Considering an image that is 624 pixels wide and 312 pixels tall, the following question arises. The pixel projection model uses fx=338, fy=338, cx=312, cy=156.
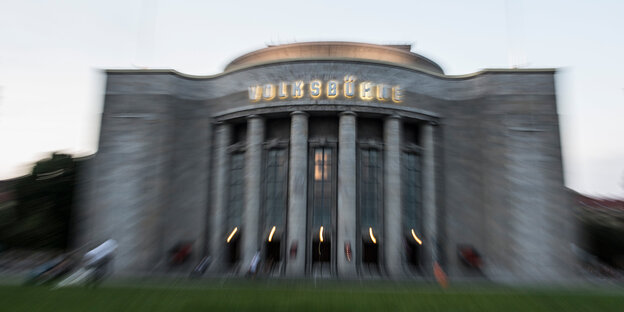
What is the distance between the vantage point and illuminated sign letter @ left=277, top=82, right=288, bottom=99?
24.7 metres

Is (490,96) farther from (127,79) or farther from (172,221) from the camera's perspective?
(127,79)

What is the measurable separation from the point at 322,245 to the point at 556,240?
52.2 ft

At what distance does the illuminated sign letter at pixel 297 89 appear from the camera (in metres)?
24.4

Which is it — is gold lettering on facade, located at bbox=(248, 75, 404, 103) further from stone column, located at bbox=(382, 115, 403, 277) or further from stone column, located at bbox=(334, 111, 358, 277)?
stone column, located at bbox=(382, 115, 403, 277)

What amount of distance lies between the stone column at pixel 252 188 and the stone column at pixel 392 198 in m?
9.18

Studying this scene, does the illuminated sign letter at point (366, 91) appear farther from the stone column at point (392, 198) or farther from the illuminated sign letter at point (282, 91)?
the illuminated sign letter at point (282, 91)

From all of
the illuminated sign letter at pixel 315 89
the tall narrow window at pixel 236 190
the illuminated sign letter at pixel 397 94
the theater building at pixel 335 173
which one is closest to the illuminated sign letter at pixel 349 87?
the theater building at pixel 335 173

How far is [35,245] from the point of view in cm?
2978

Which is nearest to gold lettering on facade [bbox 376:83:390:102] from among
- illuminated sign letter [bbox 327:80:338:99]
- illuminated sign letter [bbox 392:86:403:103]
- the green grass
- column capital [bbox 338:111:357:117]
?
illuminated sign letter [bbox 392:86:403:103]

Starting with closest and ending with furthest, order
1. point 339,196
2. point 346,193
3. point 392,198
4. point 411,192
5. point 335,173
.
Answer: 1. point 346,193
2. point 339,196
3. point 392,198
4. point 335,173
5. point 411,192

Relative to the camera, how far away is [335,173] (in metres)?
25.1

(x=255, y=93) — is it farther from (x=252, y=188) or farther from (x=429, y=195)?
(x=429, y=195)

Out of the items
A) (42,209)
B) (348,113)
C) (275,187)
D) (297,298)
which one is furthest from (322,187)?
(42,209)

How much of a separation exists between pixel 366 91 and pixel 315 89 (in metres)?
3.67
